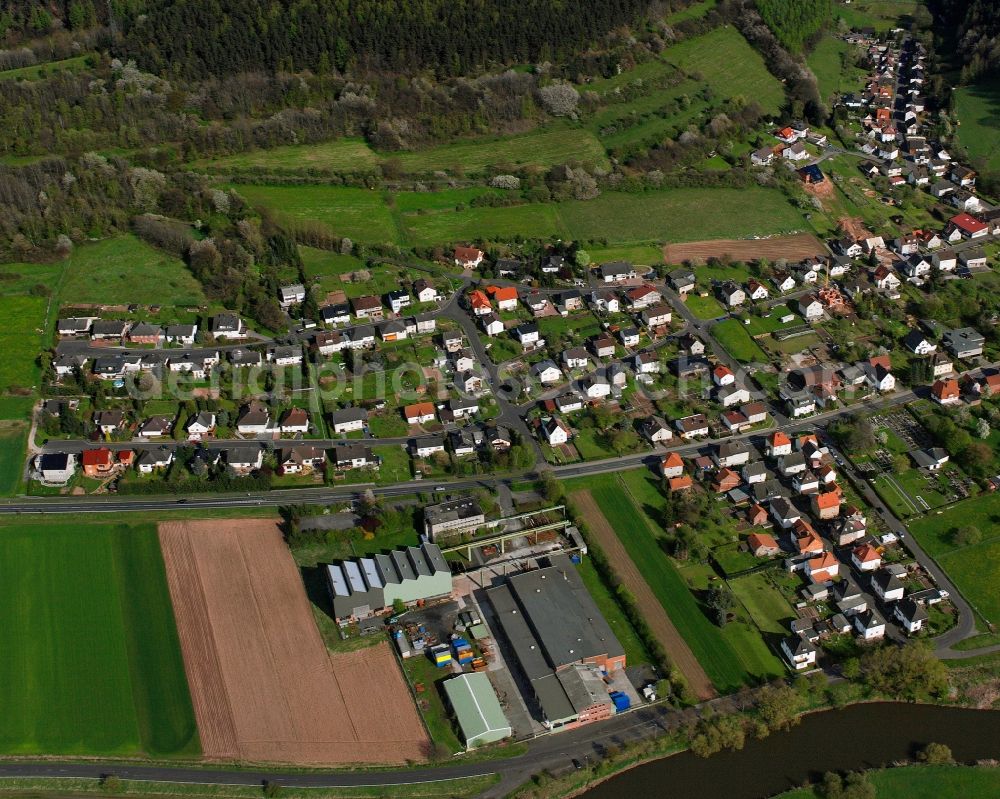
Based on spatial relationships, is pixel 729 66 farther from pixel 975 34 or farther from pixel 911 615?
pixel 911 615

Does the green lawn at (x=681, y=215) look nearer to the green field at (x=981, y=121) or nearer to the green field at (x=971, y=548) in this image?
the green field at (x=981, y=121)

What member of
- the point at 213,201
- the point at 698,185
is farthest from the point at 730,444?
the point at 213,201

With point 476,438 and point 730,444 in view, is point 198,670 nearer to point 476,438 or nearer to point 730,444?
point 476,438

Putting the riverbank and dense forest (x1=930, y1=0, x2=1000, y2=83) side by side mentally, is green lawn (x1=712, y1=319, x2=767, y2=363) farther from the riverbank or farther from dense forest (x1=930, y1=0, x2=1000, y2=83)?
dense forest (x1=930, y1=0, x2=1000, y2=83)

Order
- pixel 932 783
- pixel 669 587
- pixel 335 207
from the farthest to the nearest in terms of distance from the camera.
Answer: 1. pixel 335 207
2. pixel 669 587
3. pixel 932 783

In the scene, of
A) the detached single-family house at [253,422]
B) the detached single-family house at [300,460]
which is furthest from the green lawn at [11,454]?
the detached single-family house at [300,460]

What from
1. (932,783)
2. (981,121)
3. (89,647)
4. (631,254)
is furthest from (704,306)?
(89,647)
